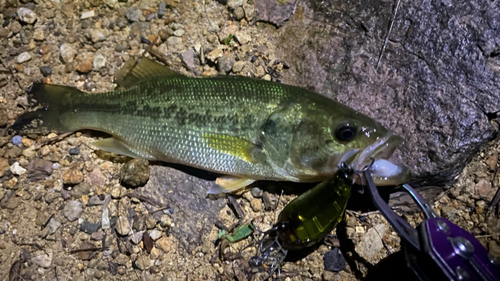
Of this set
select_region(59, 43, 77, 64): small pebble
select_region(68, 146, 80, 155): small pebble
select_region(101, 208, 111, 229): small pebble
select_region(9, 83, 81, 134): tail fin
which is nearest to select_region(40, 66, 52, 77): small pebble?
select_region(59, 43, 77, 64): small pebble

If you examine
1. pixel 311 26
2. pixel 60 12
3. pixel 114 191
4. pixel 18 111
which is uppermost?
pixel 311 26

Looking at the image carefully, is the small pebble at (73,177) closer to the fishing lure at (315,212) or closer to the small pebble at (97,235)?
the small pebble at (97,235)

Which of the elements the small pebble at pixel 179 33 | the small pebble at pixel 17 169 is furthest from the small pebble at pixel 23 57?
the small pebble at pixel 179 33

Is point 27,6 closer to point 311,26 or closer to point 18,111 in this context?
point 18,111

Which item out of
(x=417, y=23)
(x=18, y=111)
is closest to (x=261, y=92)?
(x=417, y=23)

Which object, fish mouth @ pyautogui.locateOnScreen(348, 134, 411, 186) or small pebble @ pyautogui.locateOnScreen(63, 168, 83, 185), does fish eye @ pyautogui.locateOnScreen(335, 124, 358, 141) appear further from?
small pebble @ pyautogui.locateOnScreen(63, 168, 83, 185)

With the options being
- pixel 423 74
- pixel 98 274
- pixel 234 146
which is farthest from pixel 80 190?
pixel 423 74

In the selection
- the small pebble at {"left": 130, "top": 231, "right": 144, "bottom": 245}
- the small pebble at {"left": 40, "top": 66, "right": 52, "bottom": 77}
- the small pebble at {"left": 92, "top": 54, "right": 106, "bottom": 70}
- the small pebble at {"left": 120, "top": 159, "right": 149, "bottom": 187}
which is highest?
the small pebble at {"left": 92, "top": 54, "right": 106, "bottom": 70}
